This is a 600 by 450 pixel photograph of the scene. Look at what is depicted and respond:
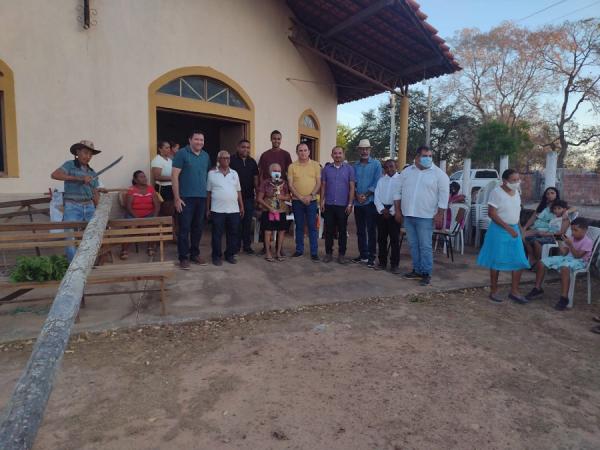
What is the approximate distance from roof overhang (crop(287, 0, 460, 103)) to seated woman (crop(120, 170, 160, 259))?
4265 mm

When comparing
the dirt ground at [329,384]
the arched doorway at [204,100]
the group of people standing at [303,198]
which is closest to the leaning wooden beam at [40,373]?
the dirt ground at [329,384]

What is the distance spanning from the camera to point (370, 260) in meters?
6.25

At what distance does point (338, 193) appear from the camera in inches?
245

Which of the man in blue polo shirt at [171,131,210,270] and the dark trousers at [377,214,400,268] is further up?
the man in blue polo shirt at [171,131,210,270]

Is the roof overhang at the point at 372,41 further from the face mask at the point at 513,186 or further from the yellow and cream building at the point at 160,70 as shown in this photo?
the face mask at the point at 513,186

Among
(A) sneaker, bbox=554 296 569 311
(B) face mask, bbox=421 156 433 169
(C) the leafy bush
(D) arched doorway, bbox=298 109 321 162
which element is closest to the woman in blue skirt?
(A) sneaker, bbox=554 296 569 311

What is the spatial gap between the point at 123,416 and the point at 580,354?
11.5ft

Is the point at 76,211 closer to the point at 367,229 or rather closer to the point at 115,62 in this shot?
the point at 115,62

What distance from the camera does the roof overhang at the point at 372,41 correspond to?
24.1 ft

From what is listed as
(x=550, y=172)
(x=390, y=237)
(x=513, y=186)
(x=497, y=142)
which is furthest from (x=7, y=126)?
(x=497, y=142)

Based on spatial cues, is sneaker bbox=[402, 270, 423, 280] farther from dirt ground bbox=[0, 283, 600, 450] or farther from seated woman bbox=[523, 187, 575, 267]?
seated woman bbox=[523, 187, 575, 267]

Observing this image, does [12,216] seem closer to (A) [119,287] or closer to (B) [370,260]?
(A) [119,287]

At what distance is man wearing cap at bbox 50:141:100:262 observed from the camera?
4660 millimetres

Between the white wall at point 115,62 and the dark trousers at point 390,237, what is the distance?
3.23m
